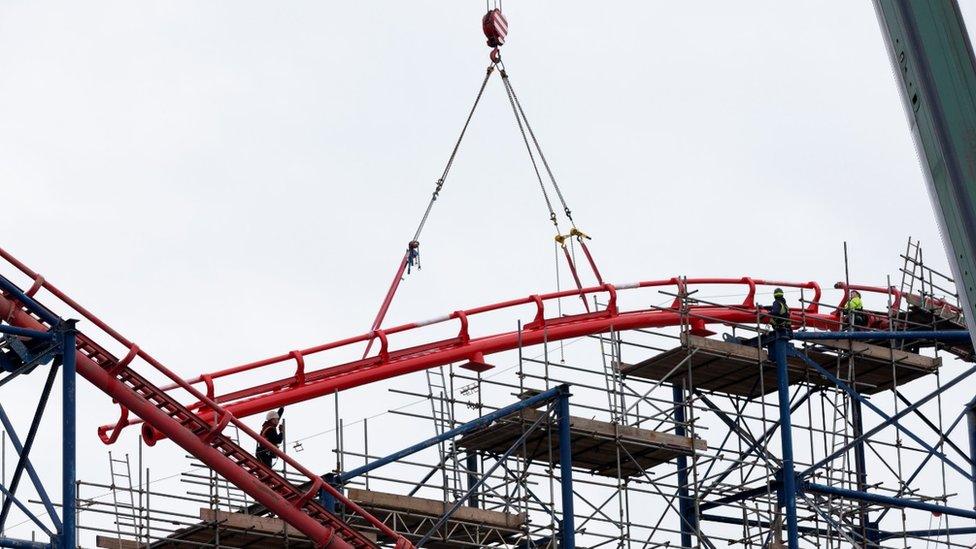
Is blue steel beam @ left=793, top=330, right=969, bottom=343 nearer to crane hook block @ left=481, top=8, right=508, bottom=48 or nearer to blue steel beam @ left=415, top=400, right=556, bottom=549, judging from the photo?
blue steel beam @ left=415, top=400, right=556, bottom=549

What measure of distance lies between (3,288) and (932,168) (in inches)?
828

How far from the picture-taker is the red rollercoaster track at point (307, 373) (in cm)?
2495

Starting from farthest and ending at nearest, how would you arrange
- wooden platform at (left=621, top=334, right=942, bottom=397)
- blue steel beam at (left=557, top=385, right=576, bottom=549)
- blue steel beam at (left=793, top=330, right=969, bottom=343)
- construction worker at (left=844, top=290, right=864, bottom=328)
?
construction worker at (left=844, top=290, right=864, bottom=328), blue steel beam at (left=793, top=330, right=969, bottom=343), wooden platform at (left=621, top=334, right=942, bottom=397), blue steel beam at (left=557, top=385, right=576, bottom=549)

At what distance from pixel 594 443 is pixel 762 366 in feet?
11.8

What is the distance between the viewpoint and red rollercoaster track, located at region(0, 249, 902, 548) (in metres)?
25.0

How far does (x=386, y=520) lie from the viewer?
96.7 feet

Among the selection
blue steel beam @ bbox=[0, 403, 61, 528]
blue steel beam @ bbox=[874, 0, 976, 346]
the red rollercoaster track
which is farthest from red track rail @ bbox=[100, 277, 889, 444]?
blue steel beam @ bbox=[874, 0, 976, 346]

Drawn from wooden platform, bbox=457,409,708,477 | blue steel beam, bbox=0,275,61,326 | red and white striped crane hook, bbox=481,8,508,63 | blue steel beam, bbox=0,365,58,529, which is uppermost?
red and white striped crane hook, bbox=481,8,508,63

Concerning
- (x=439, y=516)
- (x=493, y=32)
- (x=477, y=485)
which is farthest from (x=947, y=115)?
(x=493, y=32)

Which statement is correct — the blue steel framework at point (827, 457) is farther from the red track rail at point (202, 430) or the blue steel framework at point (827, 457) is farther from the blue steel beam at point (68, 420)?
the blue steel beam at point (68, 420)

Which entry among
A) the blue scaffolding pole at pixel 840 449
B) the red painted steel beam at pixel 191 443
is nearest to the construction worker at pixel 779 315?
the blue scaffolding pole at pixel 840 449

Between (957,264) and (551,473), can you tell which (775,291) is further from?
(957,264)

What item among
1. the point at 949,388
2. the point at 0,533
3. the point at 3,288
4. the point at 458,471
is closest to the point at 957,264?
the point at 0,533

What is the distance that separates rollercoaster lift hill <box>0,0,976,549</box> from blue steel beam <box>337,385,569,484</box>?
0.09 feet
